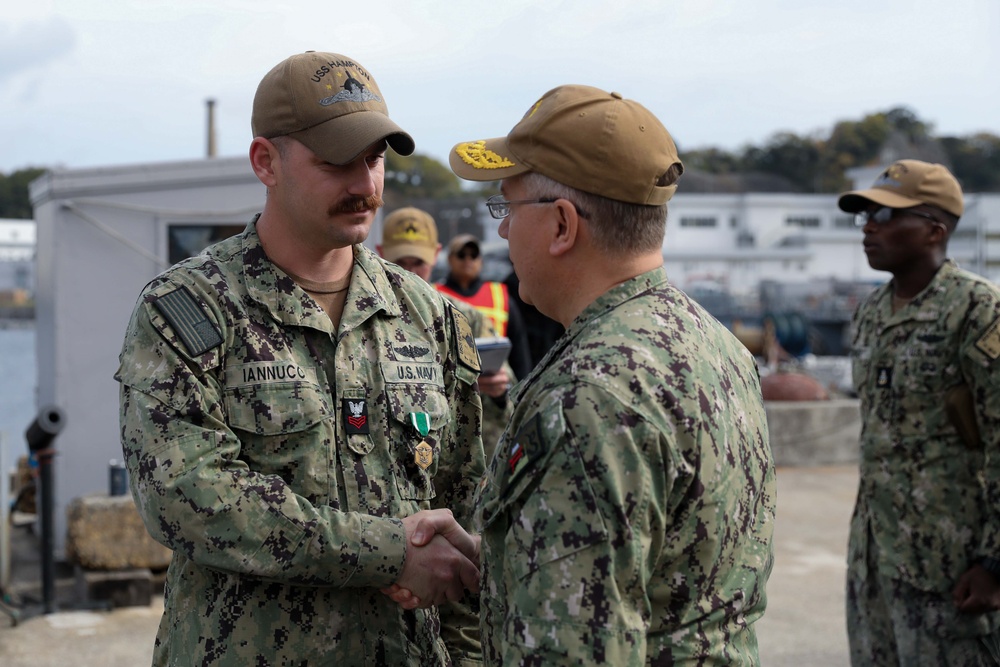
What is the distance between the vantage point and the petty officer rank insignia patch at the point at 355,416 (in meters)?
2.43

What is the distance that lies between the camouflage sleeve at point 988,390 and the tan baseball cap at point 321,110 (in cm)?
266

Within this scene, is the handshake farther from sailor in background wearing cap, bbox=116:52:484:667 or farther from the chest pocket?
the chest pocket

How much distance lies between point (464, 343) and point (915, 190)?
8.48 feet

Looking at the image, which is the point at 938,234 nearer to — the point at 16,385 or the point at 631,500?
the point at 631,500

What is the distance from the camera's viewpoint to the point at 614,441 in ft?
5.48

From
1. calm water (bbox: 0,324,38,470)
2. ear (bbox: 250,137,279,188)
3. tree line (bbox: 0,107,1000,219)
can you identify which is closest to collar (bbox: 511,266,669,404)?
ear (bbox: 250,137,279,188)

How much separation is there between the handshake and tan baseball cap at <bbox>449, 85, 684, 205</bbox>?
85 centimetres

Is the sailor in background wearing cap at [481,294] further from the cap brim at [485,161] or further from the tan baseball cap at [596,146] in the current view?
the tan baseball cap at [596,146]

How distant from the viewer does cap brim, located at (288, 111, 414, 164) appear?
94.7 inches

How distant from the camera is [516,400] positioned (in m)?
1.95

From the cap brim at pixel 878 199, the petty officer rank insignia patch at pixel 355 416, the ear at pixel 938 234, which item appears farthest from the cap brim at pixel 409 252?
the petty officer rank insignia patch at pixel 355 416

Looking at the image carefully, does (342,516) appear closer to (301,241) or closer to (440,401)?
(440,401)

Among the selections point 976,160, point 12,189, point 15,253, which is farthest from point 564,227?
point 976,160

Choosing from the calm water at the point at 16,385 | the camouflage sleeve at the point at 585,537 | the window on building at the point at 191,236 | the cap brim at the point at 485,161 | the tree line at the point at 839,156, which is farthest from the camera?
the tree line at the point at 839,156
